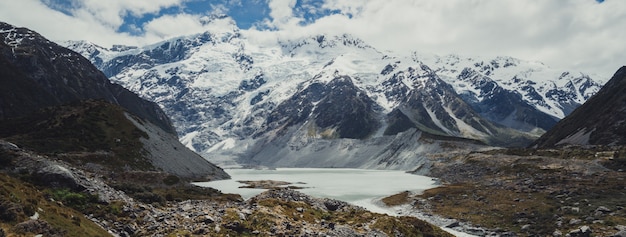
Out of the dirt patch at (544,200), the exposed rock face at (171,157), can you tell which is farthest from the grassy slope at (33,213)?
the exposed rock face at (171,157)

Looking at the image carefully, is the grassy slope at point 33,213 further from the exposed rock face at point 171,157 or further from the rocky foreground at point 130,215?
the exposed rock face at point 171,157

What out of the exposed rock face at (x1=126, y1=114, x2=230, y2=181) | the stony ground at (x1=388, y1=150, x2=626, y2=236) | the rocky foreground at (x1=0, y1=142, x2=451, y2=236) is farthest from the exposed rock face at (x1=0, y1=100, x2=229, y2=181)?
the stony ground at (x1=388, y1=150, x2=626, y2=236)

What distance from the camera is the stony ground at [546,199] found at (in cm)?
6812

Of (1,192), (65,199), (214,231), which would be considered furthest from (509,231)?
(1,192)

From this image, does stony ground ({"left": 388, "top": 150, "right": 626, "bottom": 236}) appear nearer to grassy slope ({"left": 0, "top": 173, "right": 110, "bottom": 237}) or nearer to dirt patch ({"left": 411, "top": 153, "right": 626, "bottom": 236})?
dirt patch ({"left": 411, "top": 153, "right": 626, "bottom": 236})

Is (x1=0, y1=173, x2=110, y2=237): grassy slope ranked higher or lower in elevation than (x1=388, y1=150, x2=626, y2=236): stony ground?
higher

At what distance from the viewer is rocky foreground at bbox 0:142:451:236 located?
3000 centimetres

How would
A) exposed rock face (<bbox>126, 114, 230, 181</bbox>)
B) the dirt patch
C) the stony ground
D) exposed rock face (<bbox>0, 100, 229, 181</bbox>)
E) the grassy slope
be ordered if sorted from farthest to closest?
1. exposed rock face (<bbox>126, 114, 230, 181</bbox>)
2. exposed rock face (<bbox>0, 100, 229, 181</bbox>)
3. the dirt patch
4. the stony ground
5. the grassy slope

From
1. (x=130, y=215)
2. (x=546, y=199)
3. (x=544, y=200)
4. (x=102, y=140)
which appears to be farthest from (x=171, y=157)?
(x=130, y=215)

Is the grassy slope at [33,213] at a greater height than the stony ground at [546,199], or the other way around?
the grassy slope at [33,213]

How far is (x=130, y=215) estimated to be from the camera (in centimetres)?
3947

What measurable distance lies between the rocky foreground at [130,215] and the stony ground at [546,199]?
981 inches

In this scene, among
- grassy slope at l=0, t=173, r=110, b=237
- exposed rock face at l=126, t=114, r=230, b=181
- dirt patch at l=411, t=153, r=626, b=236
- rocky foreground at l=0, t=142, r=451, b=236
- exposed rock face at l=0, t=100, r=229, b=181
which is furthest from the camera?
exposed rock face at l=126, t=114, r=230, b=181

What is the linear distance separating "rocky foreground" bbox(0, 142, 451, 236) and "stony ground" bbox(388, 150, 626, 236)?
2492 cm
